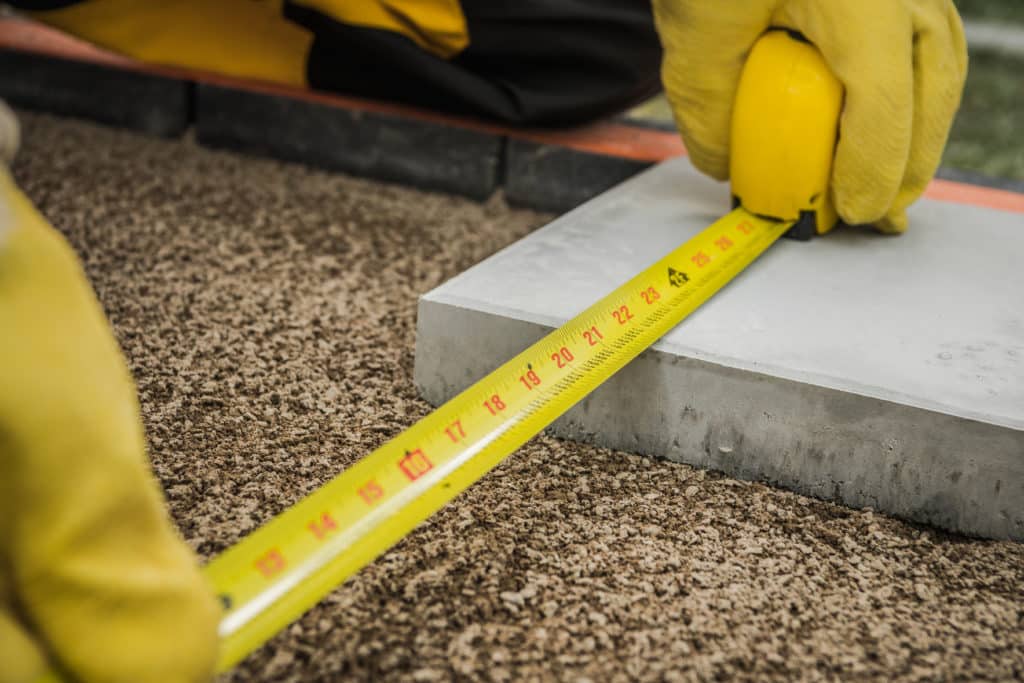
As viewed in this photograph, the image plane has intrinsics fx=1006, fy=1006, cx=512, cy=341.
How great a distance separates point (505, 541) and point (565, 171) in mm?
1084

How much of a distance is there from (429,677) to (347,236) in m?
1.01

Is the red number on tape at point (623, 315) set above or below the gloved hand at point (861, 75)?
below

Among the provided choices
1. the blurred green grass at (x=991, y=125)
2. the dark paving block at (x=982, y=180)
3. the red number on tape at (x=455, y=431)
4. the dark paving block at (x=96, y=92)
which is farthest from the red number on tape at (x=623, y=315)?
the blurred green grass at (x=991, y=125)

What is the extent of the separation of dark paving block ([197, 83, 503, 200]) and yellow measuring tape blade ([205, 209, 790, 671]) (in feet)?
2.45

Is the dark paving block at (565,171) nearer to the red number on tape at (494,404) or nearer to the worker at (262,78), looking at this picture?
the worker at (262,78)

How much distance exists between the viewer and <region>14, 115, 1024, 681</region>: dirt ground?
0.78 metres

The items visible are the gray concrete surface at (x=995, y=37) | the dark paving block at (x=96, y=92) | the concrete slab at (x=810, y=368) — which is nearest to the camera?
the concrete slab at (x=810, y=368)

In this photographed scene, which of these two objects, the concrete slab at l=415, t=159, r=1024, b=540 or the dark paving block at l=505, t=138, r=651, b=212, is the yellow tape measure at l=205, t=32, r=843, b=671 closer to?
the concrete slab at l=415, t=159, r=1024, b=540

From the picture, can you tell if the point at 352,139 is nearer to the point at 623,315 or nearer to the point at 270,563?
the point at 623,315

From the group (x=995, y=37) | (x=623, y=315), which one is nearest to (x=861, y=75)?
(x=623, y=315)

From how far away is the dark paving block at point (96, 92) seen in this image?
2053mm

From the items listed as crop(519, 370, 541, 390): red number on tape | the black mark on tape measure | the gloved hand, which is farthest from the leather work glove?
the gloved hand

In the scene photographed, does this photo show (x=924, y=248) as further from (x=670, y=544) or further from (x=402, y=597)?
(x=402, y=597)

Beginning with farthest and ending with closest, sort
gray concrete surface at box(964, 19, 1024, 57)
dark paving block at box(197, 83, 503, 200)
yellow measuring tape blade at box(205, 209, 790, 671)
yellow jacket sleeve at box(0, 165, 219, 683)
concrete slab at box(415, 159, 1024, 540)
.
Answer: gray concrete surface at box(964, 19, 1024, 57)
dark paving block at box(197, 83, 503, 200)
concrete slab at box(415, 159, 1024, 540)
yellow measuring tape blade at box(205, 209, 790, 671)
yellow jacket sleeve at box(0, 165, 219, 683)
